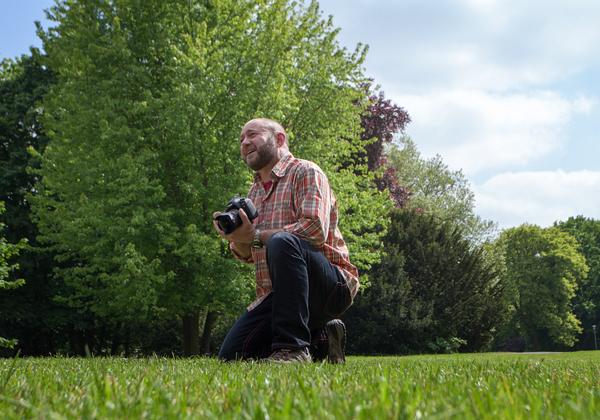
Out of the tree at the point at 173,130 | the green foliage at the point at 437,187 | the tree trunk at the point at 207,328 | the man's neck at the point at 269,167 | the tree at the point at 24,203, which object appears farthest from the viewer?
the green foliage at the point at 437,187

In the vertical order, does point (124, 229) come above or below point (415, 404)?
above

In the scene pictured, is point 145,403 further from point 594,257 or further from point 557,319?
point 594,257

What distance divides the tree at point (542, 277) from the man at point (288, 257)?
46.3 metres

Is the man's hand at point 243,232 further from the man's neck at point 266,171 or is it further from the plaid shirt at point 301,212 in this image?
the man's neck at point 266,171

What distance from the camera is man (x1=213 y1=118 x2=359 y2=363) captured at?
4.14m

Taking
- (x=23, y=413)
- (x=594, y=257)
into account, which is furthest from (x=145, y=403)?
(x=594, y=257)

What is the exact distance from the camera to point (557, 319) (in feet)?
158

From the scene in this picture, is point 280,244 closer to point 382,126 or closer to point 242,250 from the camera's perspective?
point 242,250

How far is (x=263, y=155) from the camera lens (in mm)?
4746

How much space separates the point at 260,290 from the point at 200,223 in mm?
8390

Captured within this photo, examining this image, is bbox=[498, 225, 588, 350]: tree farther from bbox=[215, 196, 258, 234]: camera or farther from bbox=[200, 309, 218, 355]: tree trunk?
bbox=[215, 196, 258, 234]: camera

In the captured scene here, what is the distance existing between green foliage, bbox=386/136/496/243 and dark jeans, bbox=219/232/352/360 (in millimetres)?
30260

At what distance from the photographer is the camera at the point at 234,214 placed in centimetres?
438

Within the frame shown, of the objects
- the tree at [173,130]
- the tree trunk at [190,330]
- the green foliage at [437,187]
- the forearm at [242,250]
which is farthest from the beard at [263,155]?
the green foliage at [437,187]
